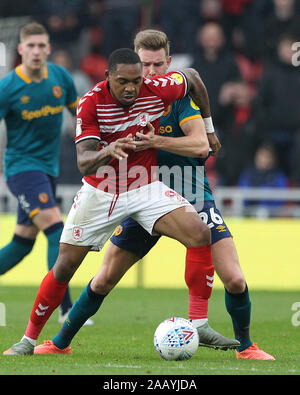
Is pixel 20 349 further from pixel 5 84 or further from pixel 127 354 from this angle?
pixel 5 84

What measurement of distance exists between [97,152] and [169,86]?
770mm

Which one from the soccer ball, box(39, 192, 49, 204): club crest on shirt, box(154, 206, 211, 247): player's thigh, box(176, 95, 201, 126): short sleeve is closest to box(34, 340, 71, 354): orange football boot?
the soccer ball

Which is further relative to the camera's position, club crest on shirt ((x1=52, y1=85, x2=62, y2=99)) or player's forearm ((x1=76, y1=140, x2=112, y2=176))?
club crest on shirt ((x1=52, y1=85, x2=62, y2=99))

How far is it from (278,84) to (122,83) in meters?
8.07

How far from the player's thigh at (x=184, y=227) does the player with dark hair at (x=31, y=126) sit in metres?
2.82

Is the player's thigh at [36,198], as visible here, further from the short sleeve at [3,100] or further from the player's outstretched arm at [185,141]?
the player's outstretched arm at [185,141]

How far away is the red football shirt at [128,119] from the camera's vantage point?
6.13 meters

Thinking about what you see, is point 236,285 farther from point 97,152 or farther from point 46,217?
point 46,217

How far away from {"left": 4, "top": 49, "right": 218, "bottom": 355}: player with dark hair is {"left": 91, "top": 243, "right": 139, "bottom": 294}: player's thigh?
0.28m

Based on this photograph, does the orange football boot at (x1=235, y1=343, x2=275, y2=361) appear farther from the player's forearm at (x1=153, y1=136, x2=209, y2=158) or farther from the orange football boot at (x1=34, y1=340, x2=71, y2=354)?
the player's forearm at (x1=153, y1=136, x2=209, y2=158)

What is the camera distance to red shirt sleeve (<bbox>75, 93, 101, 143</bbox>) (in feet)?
19.8

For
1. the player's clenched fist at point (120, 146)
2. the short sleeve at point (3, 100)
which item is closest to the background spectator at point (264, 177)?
the short sleeve at point (3, 100)

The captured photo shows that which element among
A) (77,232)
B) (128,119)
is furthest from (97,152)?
(77,232)
